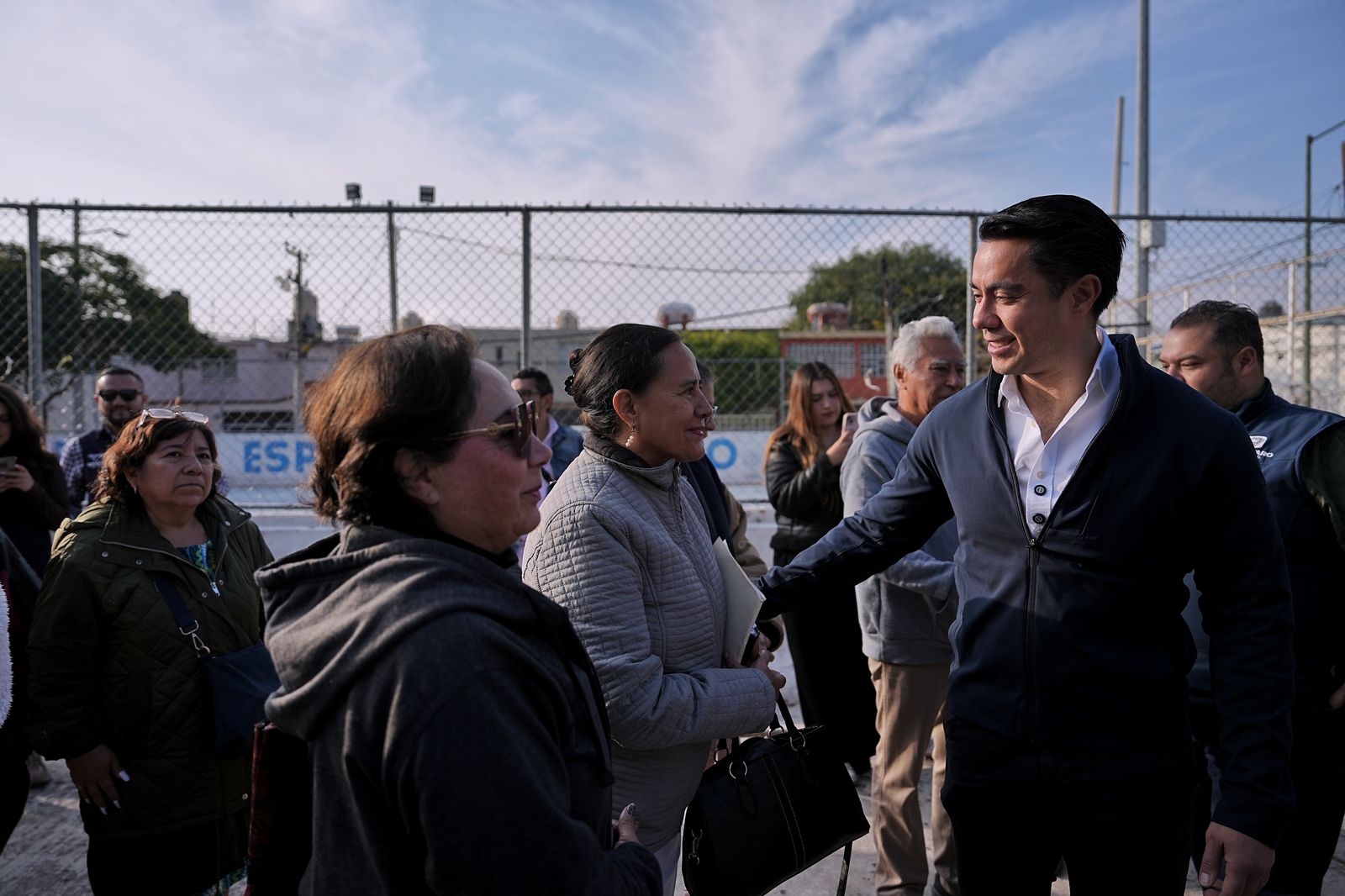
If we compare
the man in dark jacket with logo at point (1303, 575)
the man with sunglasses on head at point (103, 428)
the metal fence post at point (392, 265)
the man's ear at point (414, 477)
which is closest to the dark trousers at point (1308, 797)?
the man in dark jacket with logo at point (1303, 575)

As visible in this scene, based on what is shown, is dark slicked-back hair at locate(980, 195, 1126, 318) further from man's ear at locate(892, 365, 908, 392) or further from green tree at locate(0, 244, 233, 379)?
green tree at locate(0, 244, 233, 379)

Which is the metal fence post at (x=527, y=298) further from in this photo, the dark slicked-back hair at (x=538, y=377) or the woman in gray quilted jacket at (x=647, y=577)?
the woman in gray quilted jacket at (x=647, y=577)

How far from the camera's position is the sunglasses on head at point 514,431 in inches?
48.3

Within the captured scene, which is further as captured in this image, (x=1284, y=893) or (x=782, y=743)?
(x=1284, y=893)

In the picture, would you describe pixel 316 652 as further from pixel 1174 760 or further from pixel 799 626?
pixel 799 626

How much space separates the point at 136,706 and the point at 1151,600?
269 cm

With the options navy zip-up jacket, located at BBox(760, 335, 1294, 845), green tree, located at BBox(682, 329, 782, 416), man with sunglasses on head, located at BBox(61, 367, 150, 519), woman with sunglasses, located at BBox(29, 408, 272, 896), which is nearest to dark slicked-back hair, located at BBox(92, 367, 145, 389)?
man with sunglasses on head, located at BBox(61, 367, 150, 519)

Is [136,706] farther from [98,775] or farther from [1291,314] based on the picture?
[1291,314]

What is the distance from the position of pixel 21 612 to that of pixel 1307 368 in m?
10.0

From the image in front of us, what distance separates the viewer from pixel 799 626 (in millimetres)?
4332

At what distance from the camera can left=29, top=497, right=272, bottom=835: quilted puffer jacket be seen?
2.41 m

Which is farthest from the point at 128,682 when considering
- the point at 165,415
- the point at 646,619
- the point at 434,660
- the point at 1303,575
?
the point at 1303,575

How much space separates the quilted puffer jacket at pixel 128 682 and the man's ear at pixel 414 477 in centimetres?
174

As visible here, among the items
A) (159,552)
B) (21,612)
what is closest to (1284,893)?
(159,552)
